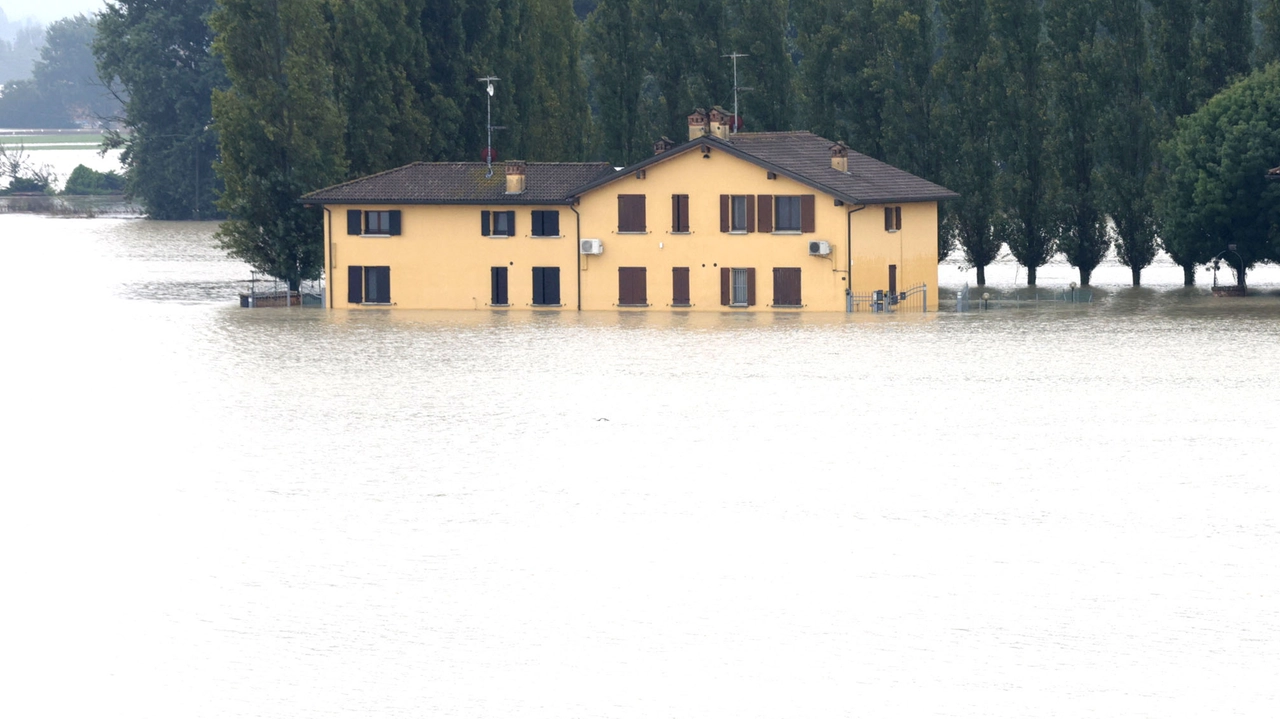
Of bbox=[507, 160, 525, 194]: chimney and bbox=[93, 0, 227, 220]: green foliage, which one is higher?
bbox=[93, 0, 227, 220]: green foliage

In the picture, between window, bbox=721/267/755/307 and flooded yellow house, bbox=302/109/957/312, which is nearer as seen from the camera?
flooded yellow house, bbox=302/109/957/312

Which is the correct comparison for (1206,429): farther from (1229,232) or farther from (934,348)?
(1229,232)

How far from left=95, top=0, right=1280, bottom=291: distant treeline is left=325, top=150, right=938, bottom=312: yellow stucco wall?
7.05m

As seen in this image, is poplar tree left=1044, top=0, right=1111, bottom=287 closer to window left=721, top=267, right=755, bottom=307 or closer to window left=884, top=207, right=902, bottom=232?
window left=884, top=207, right=902, bottom=232

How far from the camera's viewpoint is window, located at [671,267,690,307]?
79.0 metres

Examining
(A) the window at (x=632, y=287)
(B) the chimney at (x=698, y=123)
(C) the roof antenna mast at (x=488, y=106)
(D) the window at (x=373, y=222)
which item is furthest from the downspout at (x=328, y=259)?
(B) the chimney at (x=698, y=123)

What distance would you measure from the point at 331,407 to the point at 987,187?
145 ft

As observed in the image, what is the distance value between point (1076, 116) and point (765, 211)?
18.7 meters

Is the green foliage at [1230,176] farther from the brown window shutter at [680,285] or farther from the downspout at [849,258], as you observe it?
the brown window shutter at [680,285]

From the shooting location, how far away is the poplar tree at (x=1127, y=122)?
3482 inches

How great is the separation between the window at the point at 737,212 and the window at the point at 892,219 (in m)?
4.87

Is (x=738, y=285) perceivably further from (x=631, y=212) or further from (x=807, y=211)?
(x=631, y=212)

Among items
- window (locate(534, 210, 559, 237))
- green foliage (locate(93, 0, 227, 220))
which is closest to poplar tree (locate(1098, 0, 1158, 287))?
window (locate(534, 210, 559, 237))

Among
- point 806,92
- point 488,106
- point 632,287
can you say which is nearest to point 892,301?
point 632,287
